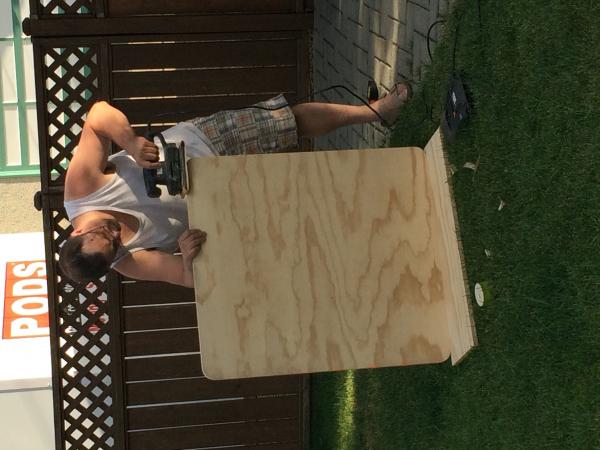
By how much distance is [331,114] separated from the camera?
340 centimetres

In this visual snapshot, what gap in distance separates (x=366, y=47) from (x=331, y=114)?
0.80 meters

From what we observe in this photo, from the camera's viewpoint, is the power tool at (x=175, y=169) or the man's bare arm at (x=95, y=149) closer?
the power tool at (x=175, y=169)

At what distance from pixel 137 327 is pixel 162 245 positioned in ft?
6.20

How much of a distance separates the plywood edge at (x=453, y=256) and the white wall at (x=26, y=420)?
3.76 metres

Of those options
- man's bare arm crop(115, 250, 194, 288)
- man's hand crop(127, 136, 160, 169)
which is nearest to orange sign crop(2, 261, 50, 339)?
man's bare arm crop(115, 250, 194, 288)

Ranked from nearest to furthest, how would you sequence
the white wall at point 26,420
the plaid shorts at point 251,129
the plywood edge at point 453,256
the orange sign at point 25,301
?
the plywood edge at point 453,256 < the plaid shorts at point 251,129 < the white wall at point 26,420 < the orange sign at point 25,301

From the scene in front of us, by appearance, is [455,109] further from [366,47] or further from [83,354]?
[83,354]

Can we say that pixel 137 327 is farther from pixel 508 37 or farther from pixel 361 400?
pixel 508 37

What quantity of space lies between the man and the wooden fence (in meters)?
1.56

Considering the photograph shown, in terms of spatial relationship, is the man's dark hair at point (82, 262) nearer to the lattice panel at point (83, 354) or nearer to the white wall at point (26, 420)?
the lattice panel at point (83, 354)

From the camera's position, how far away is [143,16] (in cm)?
459

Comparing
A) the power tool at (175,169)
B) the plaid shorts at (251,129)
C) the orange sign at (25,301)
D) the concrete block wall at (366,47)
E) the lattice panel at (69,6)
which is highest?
the lattice panel at (69,6)

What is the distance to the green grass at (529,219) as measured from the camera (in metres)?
2.11

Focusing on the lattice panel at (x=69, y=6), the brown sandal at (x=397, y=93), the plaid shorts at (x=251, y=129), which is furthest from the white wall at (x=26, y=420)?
the brown sandal at (x=397, y=93)
